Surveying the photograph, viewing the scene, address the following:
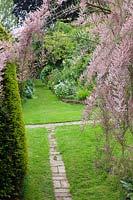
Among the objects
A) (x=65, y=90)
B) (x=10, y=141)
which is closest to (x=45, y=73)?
(x=65, y=90)

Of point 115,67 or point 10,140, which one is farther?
point 10,140

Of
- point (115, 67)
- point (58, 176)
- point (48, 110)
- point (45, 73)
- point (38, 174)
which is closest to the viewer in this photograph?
point (115, 67)

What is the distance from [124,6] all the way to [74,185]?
2.99 metres

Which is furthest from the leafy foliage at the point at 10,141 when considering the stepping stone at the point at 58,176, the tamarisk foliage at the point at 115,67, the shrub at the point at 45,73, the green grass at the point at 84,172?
the shrub at the point at 45,73

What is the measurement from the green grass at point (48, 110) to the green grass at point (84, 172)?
2.14 metres

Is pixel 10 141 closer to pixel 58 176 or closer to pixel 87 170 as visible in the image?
pixel 58 176

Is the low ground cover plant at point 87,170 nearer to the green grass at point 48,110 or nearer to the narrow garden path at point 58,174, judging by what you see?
the narrow garden path at point 58,174

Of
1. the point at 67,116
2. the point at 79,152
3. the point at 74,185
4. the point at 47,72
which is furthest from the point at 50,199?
the point at 47,72

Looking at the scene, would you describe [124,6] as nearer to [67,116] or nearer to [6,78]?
[6,78]

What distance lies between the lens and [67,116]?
427 inches

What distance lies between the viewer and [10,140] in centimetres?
459

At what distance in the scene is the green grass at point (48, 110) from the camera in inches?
417

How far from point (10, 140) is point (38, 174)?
1.51 m

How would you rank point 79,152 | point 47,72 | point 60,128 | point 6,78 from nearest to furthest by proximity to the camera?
point 6,78 < point 79,152 < point 60,128 < point 47,72
